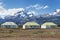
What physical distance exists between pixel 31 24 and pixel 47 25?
9289 millimetres

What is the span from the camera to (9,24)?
411ft

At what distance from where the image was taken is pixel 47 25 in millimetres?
126875

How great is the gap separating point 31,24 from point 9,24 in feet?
41.8

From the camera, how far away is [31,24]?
12719 centimetres

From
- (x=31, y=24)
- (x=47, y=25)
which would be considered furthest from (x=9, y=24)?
(x=47, y=25)

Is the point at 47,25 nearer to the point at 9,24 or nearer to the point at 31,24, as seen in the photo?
the point at 31,24
